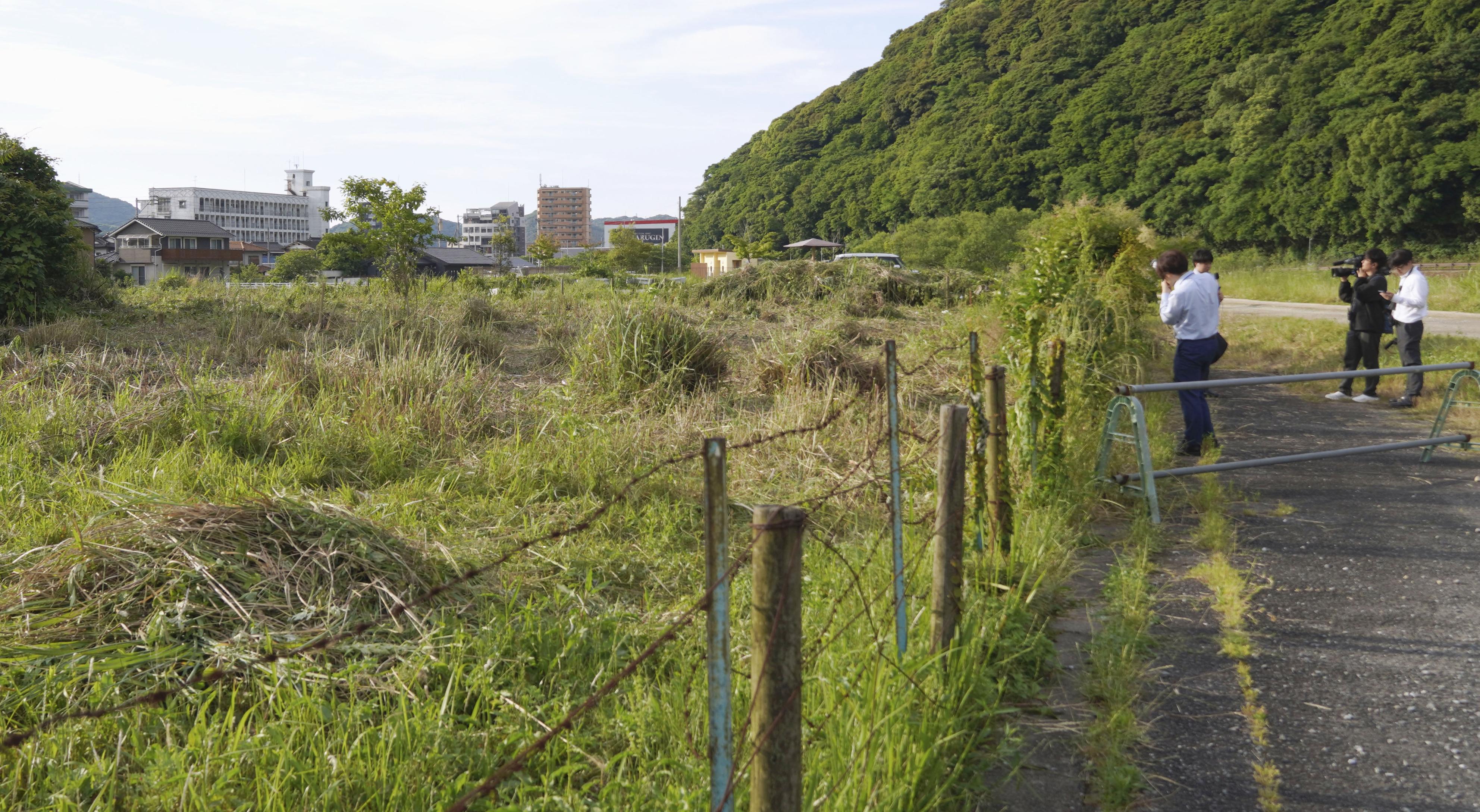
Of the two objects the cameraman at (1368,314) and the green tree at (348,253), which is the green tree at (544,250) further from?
the cameraman at (1368,314)

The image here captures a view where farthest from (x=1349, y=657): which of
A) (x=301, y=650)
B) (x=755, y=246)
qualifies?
(x=755, y=246)

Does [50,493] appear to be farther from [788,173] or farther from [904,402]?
[788,173]

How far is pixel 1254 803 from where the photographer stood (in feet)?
8.39

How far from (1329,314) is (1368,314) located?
23.8 ft

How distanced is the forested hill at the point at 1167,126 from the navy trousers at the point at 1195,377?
33.1m

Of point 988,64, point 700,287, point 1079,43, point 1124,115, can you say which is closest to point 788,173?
point 988,64

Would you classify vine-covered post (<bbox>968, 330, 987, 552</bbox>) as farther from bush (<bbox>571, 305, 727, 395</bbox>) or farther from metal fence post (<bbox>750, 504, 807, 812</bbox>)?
bush (<bbox>571, 305, 727, 395</bbox>)

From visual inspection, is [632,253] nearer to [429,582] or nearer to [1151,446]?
[1151,446]

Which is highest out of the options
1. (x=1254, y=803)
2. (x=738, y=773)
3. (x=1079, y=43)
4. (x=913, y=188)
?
(x=1079, y=43)

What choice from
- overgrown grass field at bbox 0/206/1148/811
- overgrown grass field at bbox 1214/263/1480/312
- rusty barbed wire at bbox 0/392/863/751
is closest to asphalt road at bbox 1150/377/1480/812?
overgrown grass field at bbox 0/206/1148/811

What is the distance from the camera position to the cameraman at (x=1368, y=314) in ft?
29.3

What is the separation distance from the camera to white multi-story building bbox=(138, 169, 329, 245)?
452ft

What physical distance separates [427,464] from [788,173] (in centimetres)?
8154

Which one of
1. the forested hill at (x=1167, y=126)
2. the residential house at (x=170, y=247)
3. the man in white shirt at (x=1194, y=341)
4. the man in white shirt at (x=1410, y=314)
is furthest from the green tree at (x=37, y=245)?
the residential house at (x=170, y=247)
